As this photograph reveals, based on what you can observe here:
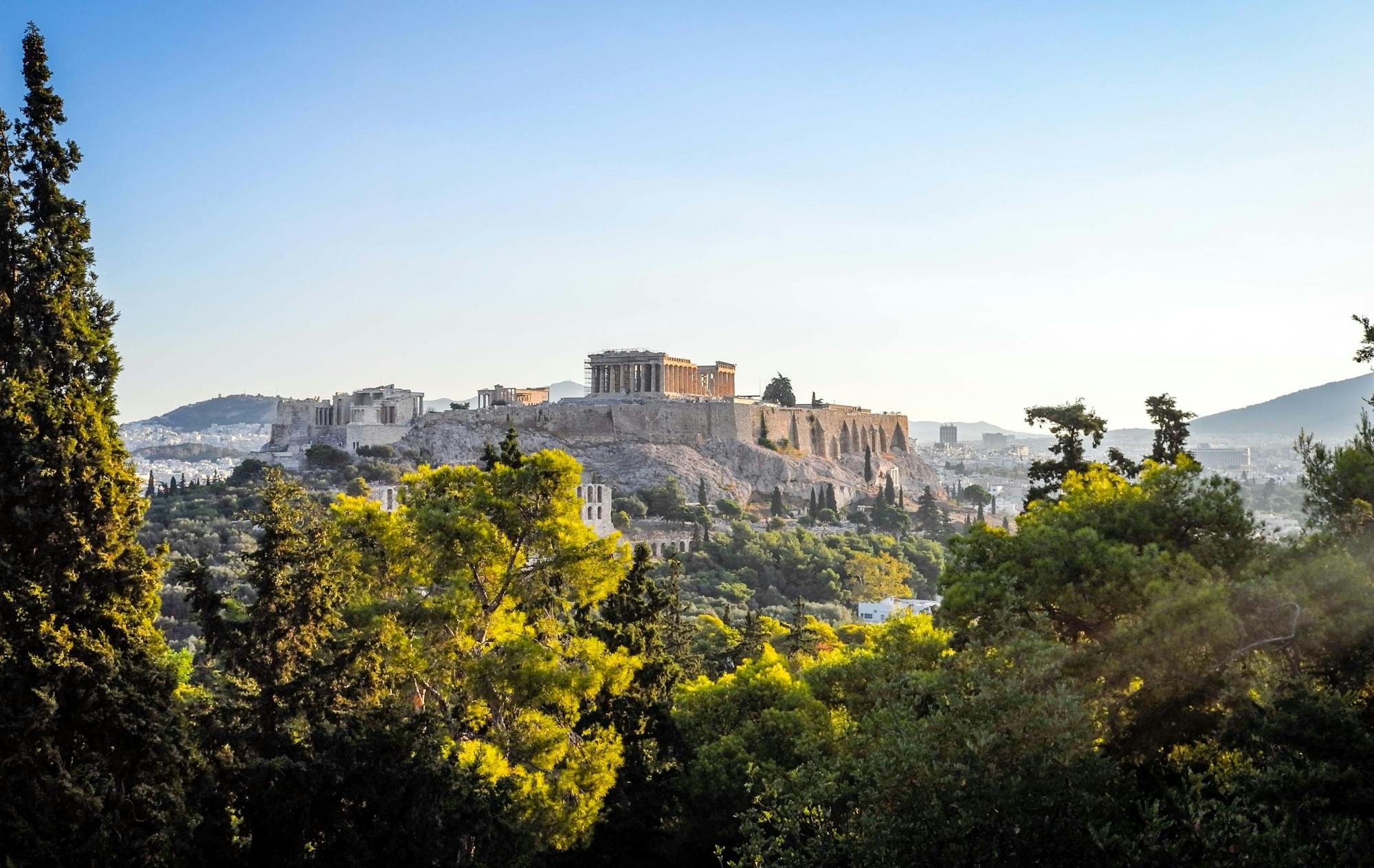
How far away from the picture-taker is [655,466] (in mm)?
86125

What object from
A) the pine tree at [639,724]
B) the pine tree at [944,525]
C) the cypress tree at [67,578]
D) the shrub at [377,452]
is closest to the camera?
the cypress tree at [67,578]

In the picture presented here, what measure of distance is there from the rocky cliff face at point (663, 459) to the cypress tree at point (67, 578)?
67.5m

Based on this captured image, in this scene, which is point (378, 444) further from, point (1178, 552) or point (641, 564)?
point (1178, 552)

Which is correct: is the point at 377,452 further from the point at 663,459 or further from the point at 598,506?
the point at 598,506

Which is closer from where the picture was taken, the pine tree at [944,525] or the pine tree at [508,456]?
the pine tree at [508,456]

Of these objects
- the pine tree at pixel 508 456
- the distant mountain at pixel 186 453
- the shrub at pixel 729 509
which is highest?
the distant mountain at pixel 186 453

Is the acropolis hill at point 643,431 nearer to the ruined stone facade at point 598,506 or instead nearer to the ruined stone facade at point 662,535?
the ruined stone facade at point 662,535

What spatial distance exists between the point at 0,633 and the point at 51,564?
2.69 feet

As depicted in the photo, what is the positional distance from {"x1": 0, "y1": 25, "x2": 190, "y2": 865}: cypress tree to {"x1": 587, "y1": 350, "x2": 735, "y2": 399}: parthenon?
8455 centimetres

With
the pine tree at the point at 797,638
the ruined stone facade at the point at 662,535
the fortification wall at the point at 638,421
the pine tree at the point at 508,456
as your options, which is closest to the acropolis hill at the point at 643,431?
Answer: the fortification wall at the point at 638,421

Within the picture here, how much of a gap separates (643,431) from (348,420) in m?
21.5

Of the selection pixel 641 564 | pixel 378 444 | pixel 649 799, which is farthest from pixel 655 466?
pixel 649 799

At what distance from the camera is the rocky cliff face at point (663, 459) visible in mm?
85500

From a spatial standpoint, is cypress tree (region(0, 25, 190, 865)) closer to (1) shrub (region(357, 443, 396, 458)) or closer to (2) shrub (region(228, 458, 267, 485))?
(2) shrub (region(228, 458, 267, 485))
